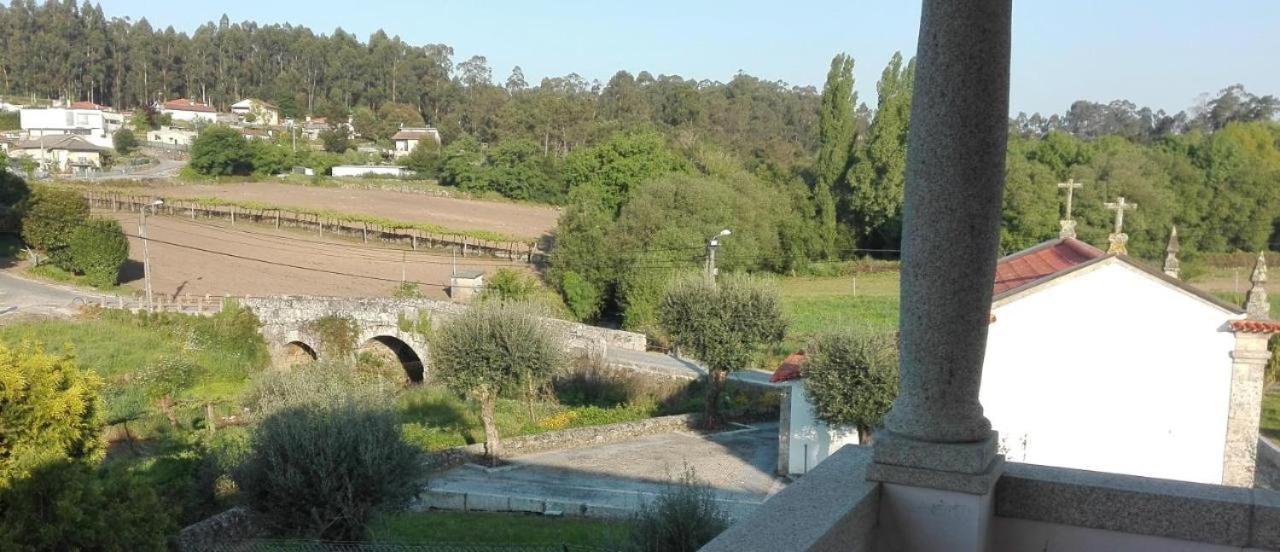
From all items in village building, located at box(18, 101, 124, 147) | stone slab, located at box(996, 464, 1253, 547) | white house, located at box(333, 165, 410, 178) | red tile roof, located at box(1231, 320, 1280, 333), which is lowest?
red tile roof, located at box(1231, 320, 1280, 333)

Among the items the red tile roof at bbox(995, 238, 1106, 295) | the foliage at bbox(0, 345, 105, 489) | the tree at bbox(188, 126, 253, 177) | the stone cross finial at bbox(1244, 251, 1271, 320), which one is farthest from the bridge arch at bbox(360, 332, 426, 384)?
the tree at bbox(188, 126, 253, 177)

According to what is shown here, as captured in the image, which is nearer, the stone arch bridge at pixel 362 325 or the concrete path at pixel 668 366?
the concrete path at pixel 668 366

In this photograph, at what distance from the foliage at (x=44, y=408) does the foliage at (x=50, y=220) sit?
27.7 m

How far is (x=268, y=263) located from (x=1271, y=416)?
3870 centimetres

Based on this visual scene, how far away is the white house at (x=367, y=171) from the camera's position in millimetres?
69375

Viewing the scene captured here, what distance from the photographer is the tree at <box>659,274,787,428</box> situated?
68.4 ft

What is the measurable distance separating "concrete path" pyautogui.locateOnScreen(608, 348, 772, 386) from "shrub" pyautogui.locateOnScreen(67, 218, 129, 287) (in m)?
19.9

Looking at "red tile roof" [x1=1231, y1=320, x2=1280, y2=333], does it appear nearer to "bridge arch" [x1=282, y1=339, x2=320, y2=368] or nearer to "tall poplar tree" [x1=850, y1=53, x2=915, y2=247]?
"bridge arch" [x1=282, y1=339, x2=320, y2=368]

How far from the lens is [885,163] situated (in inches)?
1667

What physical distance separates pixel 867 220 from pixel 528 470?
29551mm

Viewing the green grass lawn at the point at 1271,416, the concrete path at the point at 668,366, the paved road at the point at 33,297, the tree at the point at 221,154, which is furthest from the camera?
the tree at the point at 221,154

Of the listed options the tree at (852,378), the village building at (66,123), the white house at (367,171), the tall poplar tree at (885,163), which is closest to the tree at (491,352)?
the tree at (852,378)

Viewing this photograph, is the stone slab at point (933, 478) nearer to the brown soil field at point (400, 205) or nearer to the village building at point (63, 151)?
the brown soil field at point (400, 205)

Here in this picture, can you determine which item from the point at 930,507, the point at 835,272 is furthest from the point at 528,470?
the point at 835,272
